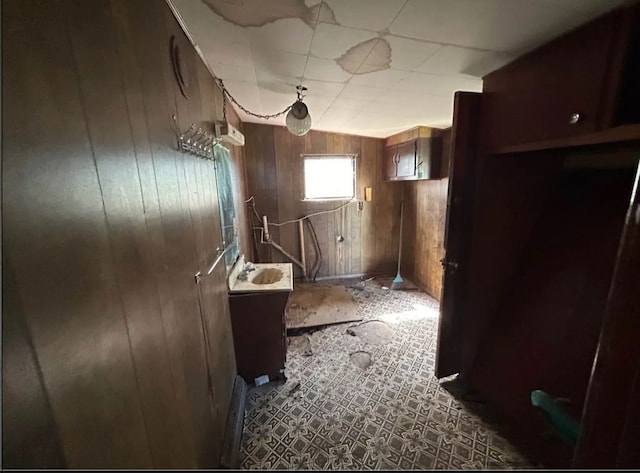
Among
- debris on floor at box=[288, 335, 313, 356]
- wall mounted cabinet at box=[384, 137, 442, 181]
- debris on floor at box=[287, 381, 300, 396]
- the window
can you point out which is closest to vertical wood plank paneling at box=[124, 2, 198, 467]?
debris on floor at box=[287, 381, 300, 396]

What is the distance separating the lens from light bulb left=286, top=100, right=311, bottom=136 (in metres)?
2.00

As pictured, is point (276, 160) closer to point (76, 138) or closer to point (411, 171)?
point (411, 171)

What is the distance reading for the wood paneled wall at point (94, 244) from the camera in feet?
1.26

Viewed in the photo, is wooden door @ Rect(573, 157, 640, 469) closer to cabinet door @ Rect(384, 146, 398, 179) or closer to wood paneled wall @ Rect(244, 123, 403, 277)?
cabinet door @ Rect(384, 146, 398, 179)

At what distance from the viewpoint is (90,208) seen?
531 millimetres

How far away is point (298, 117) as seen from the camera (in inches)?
79.3

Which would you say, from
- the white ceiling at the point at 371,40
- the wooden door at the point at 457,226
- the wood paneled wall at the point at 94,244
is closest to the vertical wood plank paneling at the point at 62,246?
the wood paneled wall at the point at 94,244

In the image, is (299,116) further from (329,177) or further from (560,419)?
(560,419)

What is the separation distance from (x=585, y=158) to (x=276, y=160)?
125 inches

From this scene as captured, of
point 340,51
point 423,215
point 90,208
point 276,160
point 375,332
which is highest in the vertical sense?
point 340,51

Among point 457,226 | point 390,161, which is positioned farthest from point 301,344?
point 390,161

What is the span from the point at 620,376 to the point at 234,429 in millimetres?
1729

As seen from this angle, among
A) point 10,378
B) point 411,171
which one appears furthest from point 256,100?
point 10,378

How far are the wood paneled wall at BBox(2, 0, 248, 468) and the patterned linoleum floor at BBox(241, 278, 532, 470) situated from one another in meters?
0.76
